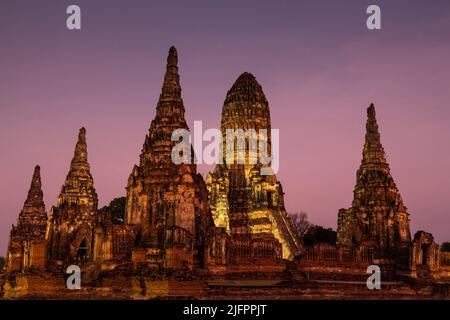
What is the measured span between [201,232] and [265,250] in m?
3.71

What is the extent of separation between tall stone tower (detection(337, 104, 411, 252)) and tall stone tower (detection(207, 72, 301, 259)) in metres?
4.46

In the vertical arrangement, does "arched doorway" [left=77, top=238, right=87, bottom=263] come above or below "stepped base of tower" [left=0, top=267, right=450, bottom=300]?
above

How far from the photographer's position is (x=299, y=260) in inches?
1590

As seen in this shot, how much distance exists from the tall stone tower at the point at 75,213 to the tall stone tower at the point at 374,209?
16639mm

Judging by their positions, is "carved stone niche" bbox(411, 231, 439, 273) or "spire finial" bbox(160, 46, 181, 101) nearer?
"carved stone niche" bbox(411, 231, 439, 273)

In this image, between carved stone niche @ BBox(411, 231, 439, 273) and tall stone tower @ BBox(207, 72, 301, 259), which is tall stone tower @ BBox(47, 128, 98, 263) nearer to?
tall stone tower @ BBox(207, 72, 301, 259)

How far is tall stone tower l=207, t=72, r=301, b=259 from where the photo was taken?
52.3 m

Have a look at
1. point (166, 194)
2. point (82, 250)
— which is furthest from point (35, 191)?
point (166, 194)

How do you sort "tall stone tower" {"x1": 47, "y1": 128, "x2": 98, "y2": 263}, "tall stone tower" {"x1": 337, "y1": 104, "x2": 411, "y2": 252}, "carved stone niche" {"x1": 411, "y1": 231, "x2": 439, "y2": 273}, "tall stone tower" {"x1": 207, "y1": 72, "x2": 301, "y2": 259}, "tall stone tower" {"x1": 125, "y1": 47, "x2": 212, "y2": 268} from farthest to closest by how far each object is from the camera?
"tall stone tower" {"x1": 207, "y1": 72, "x2": 301, "y2": 259}, "tall stone tower" {"x1": 337, "y1": 104, "x2": 411, "y2": 252}, "tall stone tower" {"x1": 47, "y1": 128, "x2": 98, "y2": 263}, "carved stone niche" {"x1": 411, "y1": 231, "x2": 439, "y2": 273}, "tall stone tower" {"x1": 125, "y1": 47, "x2": 212, "y2": 268}

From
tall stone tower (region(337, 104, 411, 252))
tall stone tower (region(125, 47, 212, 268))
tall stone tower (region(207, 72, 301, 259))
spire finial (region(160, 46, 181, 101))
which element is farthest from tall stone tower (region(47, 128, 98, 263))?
tall stone tower (region(337, 104, 411, 252))

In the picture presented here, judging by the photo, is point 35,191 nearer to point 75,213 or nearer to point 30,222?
point 30,222

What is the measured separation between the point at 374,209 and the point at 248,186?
13177 millimetres
